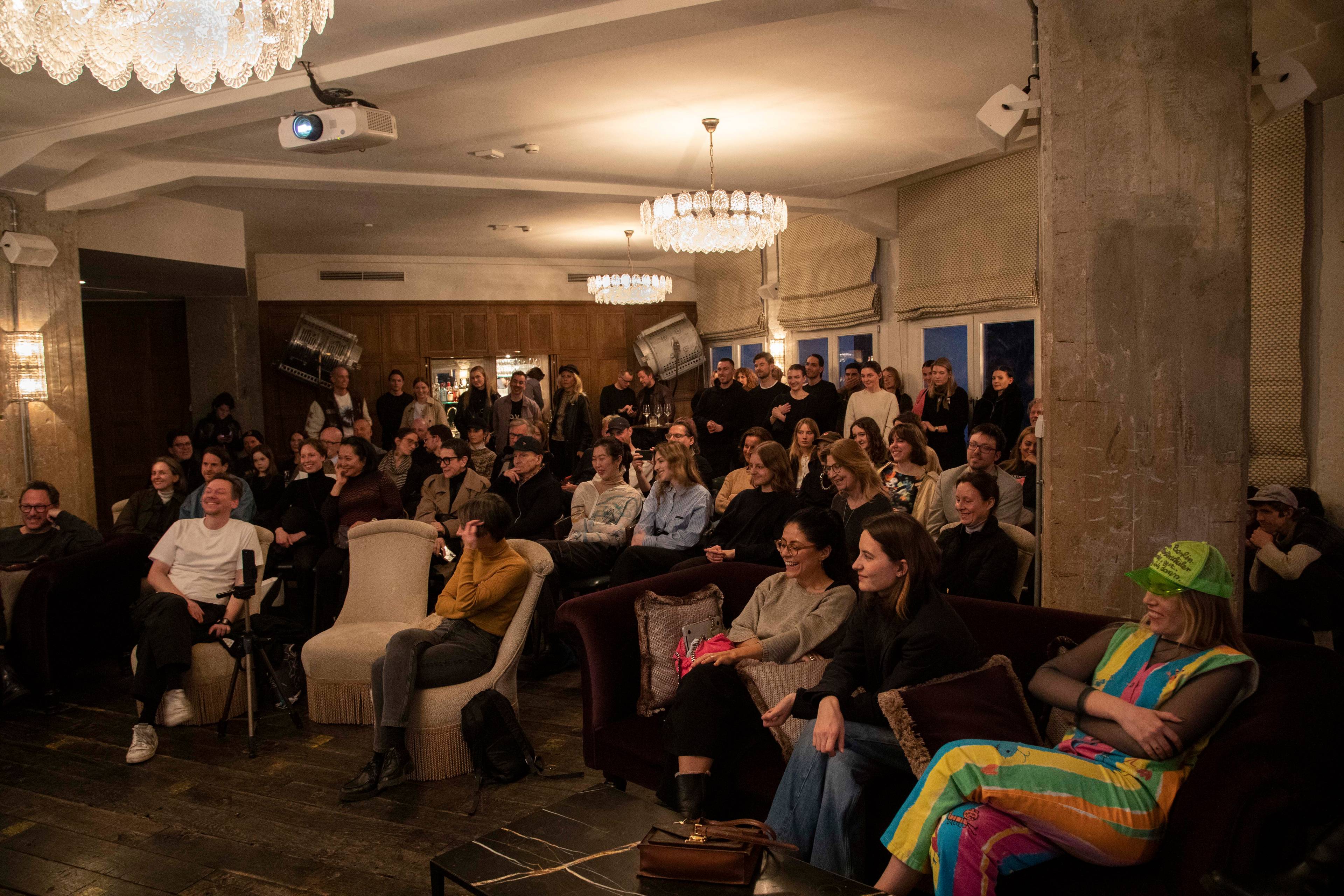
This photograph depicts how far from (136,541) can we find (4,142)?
9.21 feet

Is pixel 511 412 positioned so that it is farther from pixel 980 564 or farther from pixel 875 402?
pixel 980 564

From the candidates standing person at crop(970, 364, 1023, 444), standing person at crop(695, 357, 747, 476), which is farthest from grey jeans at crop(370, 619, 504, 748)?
standing person at crop(695, 357, 747, 476)

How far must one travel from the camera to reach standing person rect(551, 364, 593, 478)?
1127 cm

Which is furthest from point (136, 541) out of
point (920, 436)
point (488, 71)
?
point (920, 436)

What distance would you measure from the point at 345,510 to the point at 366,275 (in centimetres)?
784

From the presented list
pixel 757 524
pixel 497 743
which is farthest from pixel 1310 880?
pixel 757 524

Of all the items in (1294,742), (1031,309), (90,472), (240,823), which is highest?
(1031,309)

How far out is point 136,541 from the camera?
5281mm

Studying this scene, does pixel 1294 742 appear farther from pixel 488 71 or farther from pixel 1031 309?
pixel 1031 309

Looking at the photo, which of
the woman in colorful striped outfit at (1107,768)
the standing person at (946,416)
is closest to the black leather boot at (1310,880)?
the woman in colorful striped outfit at (1107,768)

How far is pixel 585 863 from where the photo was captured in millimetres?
2295

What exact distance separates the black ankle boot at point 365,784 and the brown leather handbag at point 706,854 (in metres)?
1.75

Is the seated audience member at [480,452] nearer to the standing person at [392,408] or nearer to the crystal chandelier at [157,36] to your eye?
the standing person at [392,408]

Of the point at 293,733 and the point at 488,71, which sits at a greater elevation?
the point at 488,71
